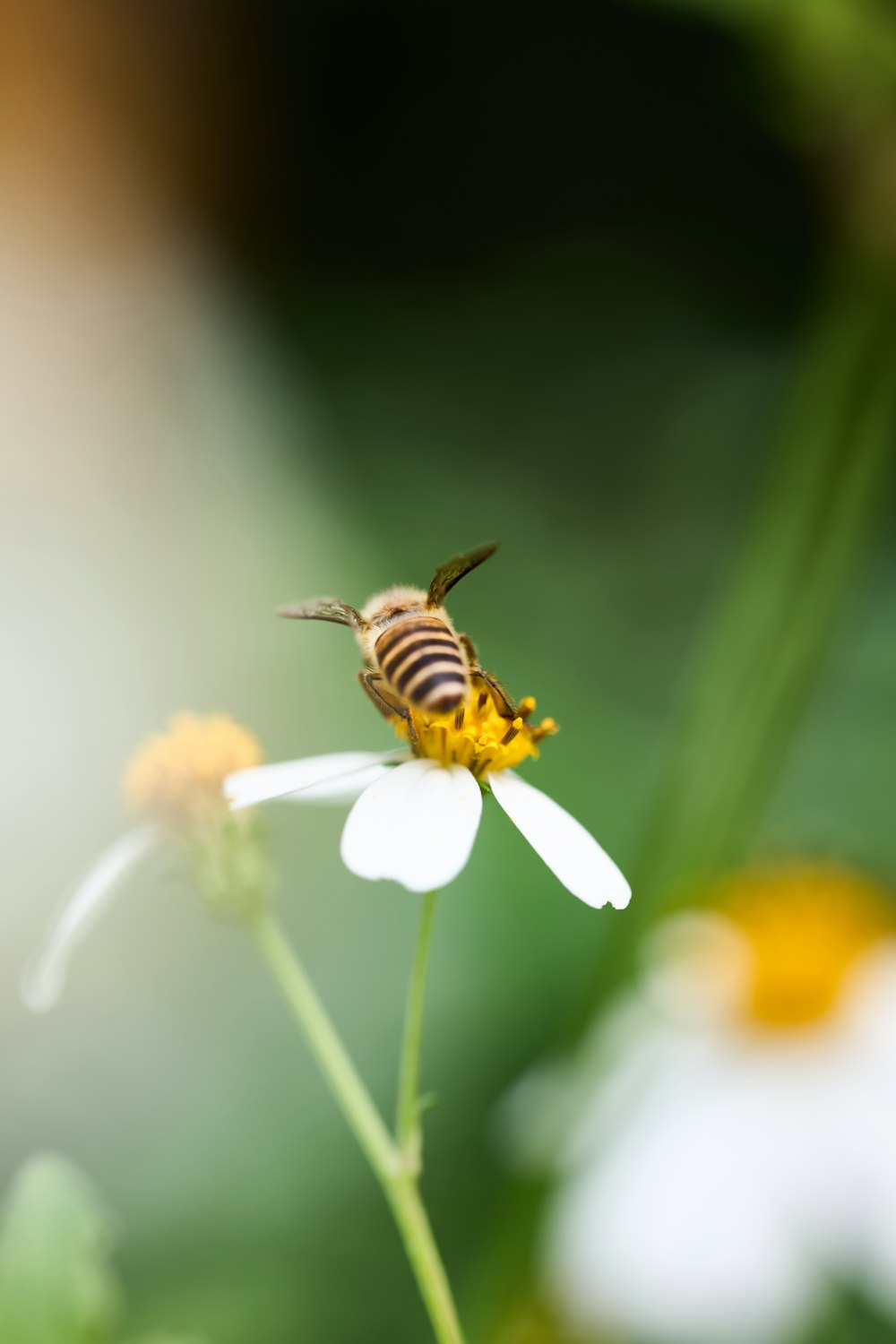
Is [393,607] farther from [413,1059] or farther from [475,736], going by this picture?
[413,1059]

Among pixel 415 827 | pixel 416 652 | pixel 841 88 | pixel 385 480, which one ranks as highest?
pixel 385 480

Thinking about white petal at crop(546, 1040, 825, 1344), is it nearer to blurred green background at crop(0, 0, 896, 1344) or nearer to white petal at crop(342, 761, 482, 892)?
blurred green background at crop(0, 0, 896, 1344)

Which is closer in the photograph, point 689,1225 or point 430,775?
point 430,775

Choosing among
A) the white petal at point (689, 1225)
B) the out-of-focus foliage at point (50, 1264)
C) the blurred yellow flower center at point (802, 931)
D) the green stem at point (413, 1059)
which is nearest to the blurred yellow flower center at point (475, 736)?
the green stem at point (413, 1059)

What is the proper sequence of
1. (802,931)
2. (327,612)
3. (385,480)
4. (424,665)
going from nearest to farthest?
(424,665) < (327,612) < (802,931) < (385,480)

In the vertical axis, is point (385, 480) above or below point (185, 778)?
above

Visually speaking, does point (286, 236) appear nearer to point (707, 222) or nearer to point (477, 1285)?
point (707, 222)

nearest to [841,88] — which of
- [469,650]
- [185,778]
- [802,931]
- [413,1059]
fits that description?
[802,931]

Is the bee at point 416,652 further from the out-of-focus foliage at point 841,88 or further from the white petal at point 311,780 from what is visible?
the out-of-focus foliage at point 841,88

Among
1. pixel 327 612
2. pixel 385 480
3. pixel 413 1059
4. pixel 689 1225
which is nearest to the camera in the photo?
pixel 413 1059
